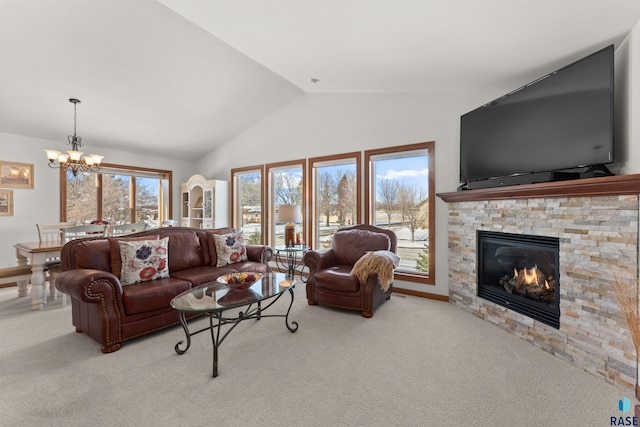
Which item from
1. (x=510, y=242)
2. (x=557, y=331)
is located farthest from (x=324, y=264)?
(x=557, y=331)

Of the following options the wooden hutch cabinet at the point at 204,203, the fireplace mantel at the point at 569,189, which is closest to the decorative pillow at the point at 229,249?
the wooden hutch cabinet at the point at 204,203

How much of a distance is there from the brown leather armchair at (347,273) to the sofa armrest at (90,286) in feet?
6.34

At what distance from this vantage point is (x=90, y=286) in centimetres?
223


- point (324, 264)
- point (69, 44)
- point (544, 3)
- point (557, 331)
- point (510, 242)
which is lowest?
point (557, 331)

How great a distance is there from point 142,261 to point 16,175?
331 centimetres

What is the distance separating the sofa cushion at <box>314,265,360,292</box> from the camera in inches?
121

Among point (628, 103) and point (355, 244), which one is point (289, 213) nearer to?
point (355, 244)

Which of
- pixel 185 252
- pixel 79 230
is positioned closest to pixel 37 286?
pixel 79 230

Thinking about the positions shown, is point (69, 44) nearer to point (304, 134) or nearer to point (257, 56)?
point (257, 56)

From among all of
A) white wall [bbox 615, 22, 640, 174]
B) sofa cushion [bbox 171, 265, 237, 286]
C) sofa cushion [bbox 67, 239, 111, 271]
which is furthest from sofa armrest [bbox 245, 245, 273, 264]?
white wall [bbox 615, 22, 640, 174]

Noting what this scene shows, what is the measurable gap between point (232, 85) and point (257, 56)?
1.06 meters

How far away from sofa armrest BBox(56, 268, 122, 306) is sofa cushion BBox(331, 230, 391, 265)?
2.43 m

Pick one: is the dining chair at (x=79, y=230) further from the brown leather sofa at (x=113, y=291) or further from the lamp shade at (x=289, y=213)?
the lamp shade at (x=289, y=213)

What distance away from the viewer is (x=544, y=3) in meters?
1.76
